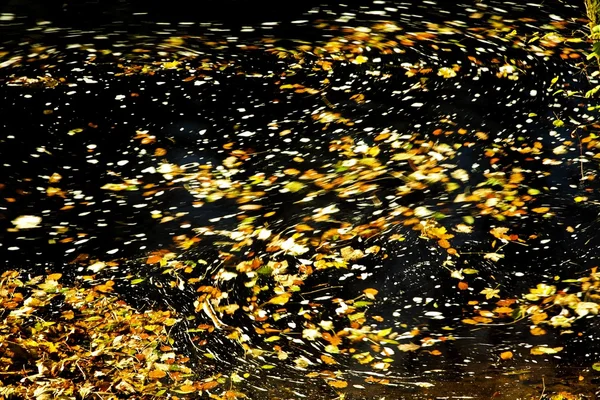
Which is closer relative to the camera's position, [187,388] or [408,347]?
[187,388]

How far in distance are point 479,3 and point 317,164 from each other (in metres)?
5.02

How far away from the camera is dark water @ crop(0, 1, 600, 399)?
4785 millimetres

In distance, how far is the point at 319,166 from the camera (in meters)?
6.89

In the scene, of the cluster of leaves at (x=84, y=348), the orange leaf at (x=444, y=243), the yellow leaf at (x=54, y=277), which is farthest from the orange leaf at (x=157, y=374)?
the orange leaf at (x=444, y=243)

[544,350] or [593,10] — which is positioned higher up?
[593,10]

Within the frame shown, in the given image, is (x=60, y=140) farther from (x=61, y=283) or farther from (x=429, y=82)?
(x=429, y=82)

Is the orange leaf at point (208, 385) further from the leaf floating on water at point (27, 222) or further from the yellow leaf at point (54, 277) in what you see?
the leaf floating on water at point (27, 222)

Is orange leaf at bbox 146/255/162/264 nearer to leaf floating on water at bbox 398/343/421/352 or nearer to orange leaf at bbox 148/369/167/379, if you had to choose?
orange leaf at bbox 148/369/167/379

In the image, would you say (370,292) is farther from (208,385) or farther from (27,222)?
(27,222)

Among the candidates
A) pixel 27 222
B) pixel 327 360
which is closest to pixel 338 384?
pixel 327 360

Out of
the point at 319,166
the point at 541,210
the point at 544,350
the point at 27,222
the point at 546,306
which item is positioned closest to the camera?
the point at 544,350

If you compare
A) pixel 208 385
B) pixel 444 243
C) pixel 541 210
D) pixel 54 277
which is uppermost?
pixel 541 210

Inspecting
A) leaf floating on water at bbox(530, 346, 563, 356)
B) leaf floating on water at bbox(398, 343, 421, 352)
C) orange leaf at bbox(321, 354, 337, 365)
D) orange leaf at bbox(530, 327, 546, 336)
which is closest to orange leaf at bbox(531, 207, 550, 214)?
orange leaf at bbox(530, 327, 546, 336)

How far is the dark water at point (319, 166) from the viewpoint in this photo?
15.7ft
